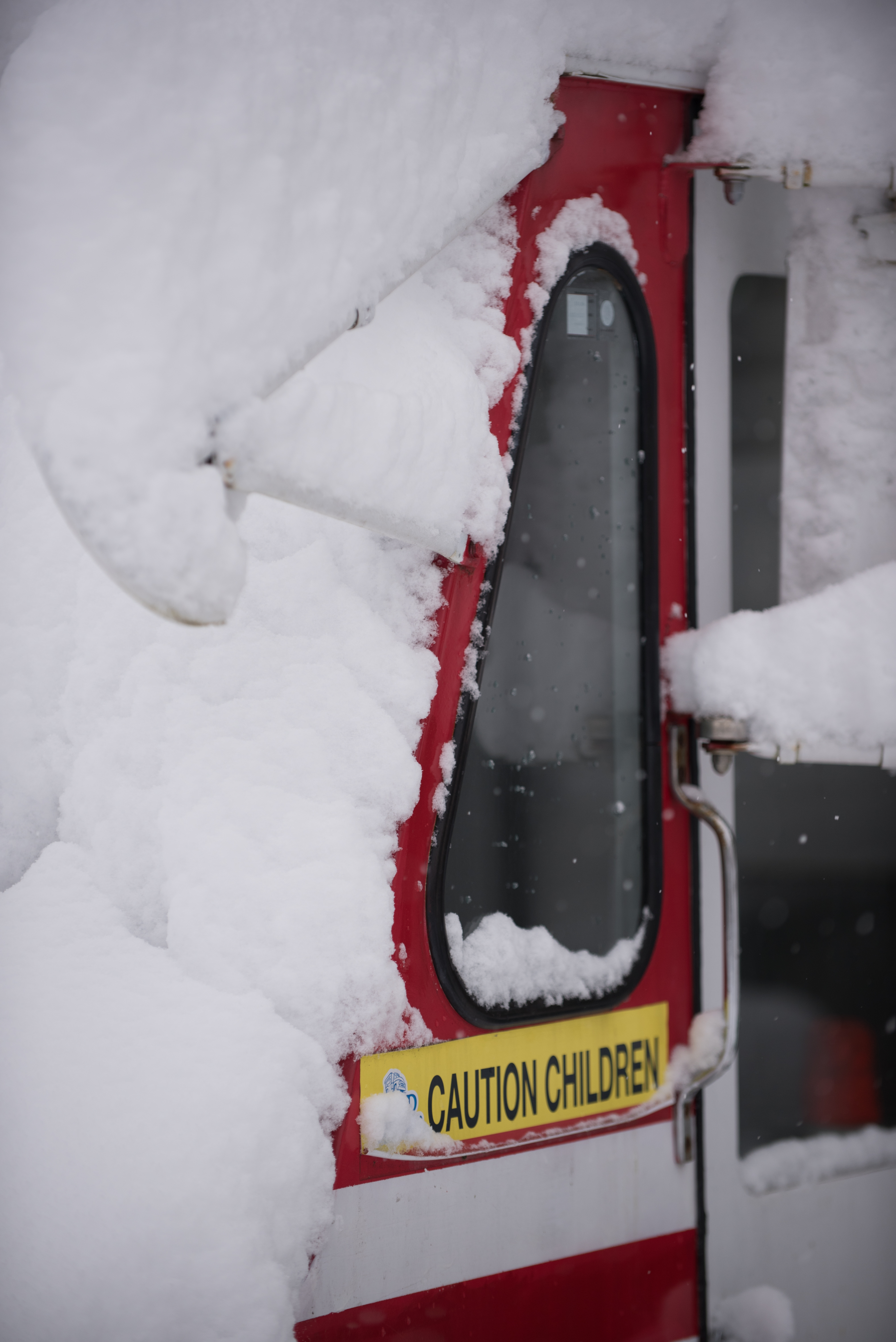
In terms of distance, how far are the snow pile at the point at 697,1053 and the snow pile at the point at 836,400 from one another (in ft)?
2.16

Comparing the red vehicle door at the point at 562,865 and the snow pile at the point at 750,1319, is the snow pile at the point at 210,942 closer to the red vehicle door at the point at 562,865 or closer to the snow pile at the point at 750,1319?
the red vehicle door at the point at 562,865

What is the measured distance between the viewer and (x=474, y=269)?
4.50 feet

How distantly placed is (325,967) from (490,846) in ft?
0.96

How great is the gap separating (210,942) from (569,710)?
0.56 m

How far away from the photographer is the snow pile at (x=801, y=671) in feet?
5.16

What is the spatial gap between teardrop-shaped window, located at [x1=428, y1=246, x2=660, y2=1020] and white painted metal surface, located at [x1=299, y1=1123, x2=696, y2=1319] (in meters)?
0.19

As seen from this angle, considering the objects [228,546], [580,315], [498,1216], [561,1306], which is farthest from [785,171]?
[561,1306]

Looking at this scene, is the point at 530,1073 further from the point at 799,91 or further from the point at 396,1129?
the point at 799,91

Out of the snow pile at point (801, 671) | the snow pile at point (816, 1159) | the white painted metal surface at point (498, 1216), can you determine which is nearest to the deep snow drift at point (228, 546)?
the white painted metal surface at point (498, 1216)

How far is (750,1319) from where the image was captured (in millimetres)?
1669

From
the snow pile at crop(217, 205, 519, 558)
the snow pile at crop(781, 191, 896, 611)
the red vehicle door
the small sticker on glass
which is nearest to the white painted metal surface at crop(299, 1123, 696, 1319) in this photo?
the red vehicle door

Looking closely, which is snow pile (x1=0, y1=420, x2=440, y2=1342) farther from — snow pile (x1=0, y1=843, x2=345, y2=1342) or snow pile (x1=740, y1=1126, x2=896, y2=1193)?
snow pile (x1=740, y1=1126, x2=896, y2=1193)

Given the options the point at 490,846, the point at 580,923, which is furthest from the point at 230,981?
the point at 580,923

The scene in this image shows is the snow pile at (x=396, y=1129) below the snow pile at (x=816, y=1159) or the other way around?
the other way around
